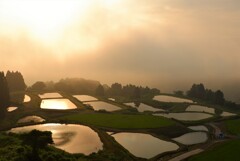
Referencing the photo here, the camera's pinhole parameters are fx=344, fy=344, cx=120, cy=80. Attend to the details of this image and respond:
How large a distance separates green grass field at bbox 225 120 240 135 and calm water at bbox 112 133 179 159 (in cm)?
2930

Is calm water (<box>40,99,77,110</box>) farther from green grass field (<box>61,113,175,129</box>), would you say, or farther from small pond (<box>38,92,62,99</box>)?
green grass field (<box>61,113,175,129</box>)

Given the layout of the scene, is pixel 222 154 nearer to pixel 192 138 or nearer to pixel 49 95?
pixel 192 138

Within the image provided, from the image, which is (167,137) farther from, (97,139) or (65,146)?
(65,146)

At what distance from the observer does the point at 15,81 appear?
170m

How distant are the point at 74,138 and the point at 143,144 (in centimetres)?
1632

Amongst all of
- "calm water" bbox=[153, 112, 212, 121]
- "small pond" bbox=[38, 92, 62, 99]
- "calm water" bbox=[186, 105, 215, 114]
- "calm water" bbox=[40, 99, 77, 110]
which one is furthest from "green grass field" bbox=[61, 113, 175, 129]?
"small pond" bbox=[38, 92, 62, 99]

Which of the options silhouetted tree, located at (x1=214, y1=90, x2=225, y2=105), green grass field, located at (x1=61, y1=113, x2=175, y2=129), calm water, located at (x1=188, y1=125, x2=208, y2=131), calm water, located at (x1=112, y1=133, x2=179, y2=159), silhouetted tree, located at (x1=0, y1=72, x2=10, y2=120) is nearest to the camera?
calm water, located at (x1=112, y1=133, x2=179, y2=159)

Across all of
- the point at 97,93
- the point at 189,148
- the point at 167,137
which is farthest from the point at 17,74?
the point at 189,148

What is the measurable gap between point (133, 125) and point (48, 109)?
112ft

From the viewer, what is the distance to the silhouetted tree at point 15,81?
16788cm

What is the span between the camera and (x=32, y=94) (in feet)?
→ 498

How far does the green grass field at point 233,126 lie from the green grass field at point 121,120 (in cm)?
1816

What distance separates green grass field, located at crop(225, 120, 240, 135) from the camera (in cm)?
10519

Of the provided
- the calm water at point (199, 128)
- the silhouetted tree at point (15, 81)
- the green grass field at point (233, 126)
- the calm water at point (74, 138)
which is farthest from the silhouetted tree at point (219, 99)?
the calm water at point (74, 138)
